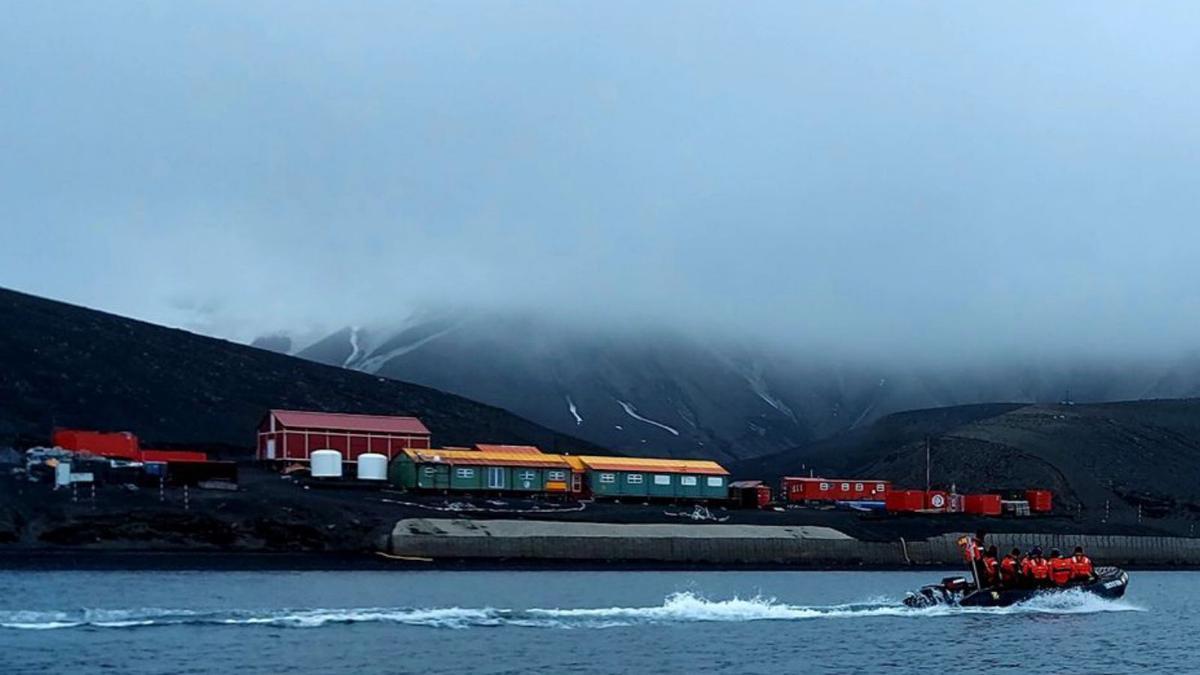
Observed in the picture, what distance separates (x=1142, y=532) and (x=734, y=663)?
74409 millimetres

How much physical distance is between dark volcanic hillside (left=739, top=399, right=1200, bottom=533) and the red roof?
→ 48095 millimetres

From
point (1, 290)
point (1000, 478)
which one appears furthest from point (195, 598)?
point (1000, 478)

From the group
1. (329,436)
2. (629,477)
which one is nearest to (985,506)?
(629,477)

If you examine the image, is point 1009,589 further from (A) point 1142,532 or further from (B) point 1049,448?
(B) point 1049,448

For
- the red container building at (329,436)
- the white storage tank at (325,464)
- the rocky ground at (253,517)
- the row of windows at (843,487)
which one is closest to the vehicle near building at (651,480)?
the rocky ground at (253,517)

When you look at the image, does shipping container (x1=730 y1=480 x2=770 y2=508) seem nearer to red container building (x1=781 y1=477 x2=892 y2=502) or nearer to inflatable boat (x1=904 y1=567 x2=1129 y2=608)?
red container building (x1=781 y1=477 x2=892 y2=502)

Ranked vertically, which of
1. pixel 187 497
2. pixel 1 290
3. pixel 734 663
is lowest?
pixel 734 663

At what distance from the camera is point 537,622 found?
49.5 m

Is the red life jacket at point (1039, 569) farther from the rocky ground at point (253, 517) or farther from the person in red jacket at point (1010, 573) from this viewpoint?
the rocky ground at point (253, 517)

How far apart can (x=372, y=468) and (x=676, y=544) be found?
2234 centimetres

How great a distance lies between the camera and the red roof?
101812 millimetres

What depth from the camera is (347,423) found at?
104188mm

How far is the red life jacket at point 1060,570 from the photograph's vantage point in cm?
6400

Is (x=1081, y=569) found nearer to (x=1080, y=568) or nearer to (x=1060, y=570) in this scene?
(x=1080, y=568)
